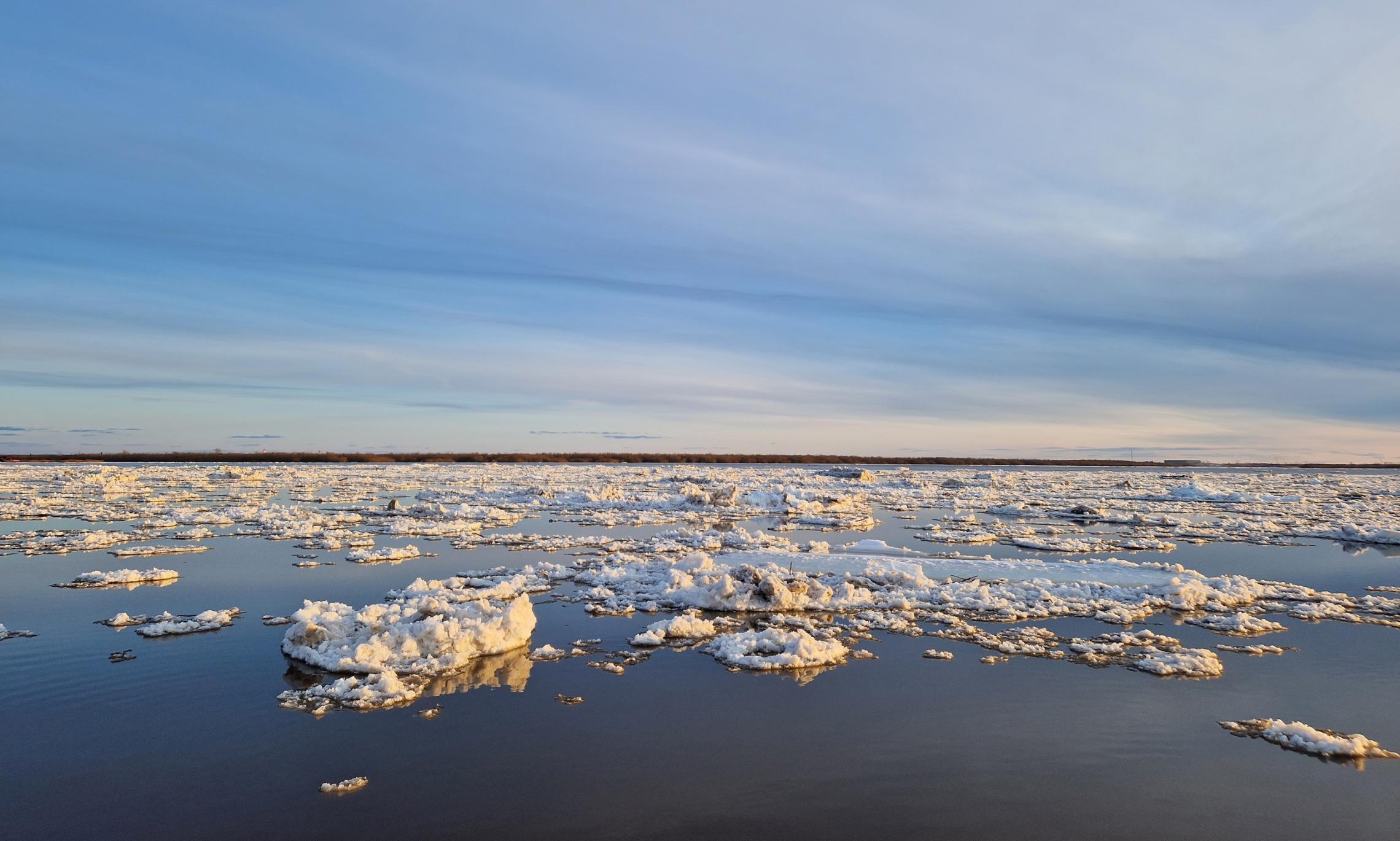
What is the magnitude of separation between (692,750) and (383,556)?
1094cm

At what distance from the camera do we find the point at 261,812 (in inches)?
198

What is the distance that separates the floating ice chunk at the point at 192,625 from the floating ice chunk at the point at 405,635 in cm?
133

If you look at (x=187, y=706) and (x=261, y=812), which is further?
(x=187, y=706)

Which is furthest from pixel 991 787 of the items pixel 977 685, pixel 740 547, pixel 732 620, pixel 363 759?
pixel 740 547

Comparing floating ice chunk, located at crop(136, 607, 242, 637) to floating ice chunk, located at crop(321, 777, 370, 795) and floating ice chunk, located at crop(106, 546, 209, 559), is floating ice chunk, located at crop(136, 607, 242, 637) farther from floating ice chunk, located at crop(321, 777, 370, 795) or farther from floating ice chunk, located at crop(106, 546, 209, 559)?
floating ice chunk, located at crop(106, 546, 209, 559)

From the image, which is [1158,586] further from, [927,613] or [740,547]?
[740,547]

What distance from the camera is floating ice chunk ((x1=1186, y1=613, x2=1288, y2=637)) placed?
9.98m

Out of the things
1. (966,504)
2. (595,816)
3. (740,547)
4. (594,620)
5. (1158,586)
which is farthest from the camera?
(966,504)

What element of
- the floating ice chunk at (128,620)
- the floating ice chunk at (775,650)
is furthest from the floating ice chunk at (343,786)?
the floating ice chunk at (128,620)

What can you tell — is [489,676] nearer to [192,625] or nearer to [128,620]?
[192,625]

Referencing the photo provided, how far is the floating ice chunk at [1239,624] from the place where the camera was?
9984 mm

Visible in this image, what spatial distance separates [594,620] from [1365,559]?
17284 mm

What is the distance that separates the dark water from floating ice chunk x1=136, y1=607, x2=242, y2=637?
0.25 meters

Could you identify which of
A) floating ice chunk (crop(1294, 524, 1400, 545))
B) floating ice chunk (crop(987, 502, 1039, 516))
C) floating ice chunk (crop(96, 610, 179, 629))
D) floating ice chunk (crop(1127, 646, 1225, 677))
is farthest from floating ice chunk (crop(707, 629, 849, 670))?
floating ice chunk (crop(987, 502, 1039, 516))
